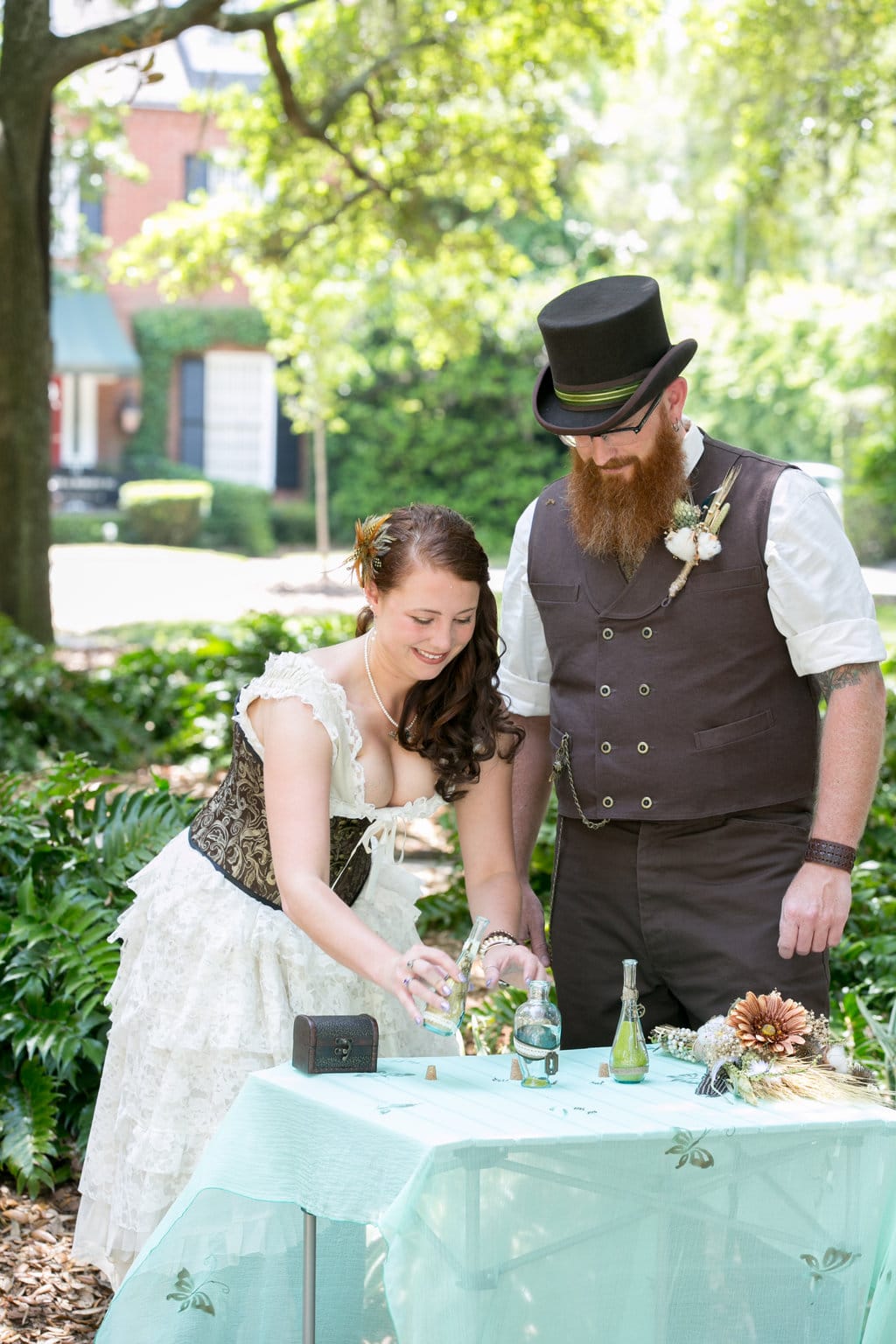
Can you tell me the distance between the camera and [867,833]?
229 inches

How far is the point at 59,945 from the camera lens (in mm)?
4043

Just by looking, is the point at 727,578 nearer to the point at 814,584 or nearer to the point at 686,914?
the point at 814,584

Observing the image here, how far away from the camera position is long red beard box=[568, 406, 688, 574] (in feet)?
9.43

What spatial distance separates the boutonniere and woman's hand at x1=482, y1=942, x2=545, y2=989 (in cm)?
75

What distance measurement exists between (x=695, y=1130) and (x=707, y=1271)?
0.69 feet

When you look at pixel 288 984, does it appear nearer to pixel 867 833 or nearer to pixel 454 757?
pixel 454 757

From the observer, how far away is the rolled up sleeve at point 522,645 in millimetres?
3166

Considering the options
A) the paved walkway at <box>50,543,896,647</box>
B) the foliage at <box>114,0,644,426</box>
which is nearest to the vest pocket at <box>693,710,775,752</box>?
the foliage at <box>114,0,644,426</box>

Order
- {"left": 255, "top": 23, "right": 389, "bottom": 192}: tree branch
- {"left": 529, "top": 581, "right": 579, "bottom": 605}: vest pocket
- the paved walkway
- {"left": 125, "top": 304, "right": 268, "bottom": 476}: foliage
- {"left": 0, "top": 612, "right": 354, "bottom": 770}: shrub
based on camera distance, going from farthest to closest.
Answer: {"left": 125, "top": 304, "right": 268, "bottom": 476}: foliage → the paved walkway → {"left": 255, "top": 23, "right": 389, "bottom": 192}: tree branch → {"left": 0, "top": 612, "right": 354, "bottom": 770}: shrub → {"left": 529, "top": 581, "right": 579, "bottom": 605}: vest pocket

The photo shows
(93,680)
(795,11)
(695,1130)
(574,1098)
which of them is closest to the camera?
(695,1130)

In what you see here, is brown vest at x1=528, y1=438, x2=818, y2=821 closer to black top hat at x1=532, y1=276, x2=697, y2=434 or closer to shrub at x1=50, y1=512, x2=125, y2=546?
black top hat at x1=532, y1=276, x2=697, y2=434

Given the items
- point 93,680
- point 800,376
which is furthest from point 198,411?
point 93,680

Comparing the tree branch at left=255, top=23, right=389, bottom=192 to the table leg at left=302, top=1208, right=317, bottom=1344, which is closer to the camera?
the table leg at left=302, top=1208, right=317, bottom=1344

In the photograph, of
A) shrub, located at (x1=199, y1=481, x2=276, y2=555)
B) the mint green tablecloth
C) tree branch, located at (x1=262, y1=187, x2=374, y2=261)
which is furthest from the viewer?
shrub, located at (x1=199, y1=481, x2=276, y2=555)
